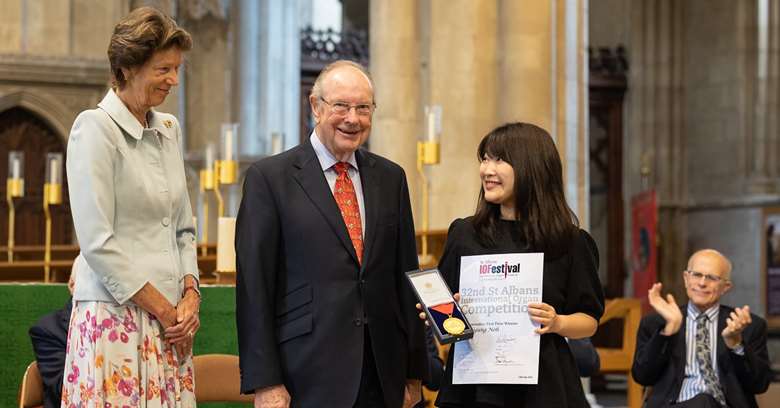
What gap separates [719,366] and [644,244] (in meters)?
9.44

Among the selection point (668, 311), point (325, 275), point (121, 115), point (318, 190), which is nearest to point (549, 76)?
point (668, 311)

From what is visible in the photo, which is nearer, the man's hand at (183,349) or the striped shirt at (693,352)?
the man's hand at (183,349)

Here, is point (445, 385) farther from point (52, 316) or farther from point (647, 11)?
point (647, 11)

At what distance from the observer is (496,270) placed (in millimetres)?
3418

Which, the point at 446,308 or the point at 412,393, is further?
the point at 412,393

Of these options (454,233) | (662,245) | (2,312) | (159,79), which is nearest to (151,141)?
(159,79)

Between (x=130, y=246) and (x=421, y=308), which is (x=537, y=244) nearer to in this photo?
(x=421, y=308)

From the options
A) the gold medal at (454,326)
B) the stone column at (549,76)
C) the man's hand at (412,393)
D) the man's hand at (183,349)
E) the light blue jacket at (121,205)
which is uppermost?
the stone column at (549,76)

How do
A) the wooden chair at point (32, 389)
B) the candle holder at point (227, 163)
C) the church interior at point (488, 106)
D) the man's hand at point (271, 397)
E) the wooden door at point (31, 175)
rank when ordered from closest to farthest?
the man's hand at point (271, 397)
the wooden chair at point (32, 389)
the church interior at point (488, 106)
the candle holder at point (227, 163)
the wooden door at point (31, 175)

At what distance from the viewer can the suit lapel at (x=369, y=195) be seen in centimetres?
333

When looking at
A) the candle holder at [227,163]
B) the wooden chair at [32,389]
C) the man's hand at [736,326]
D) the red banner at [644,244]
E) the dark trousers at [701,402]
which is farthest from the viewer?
the red banner at [644,244]

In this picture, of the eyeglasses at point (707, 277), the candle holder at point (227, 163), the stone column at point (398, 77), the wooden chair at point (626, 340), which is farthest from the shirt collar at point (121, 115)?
the stone column at point (398, 77)

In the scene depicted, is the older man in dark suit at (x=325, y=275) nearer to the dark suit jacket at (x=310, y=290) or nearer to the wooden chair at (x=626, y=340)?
the dark suit jacket at (x=310, y=290)

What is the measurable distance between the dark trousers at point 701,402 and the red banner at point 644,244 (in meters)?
8.92
